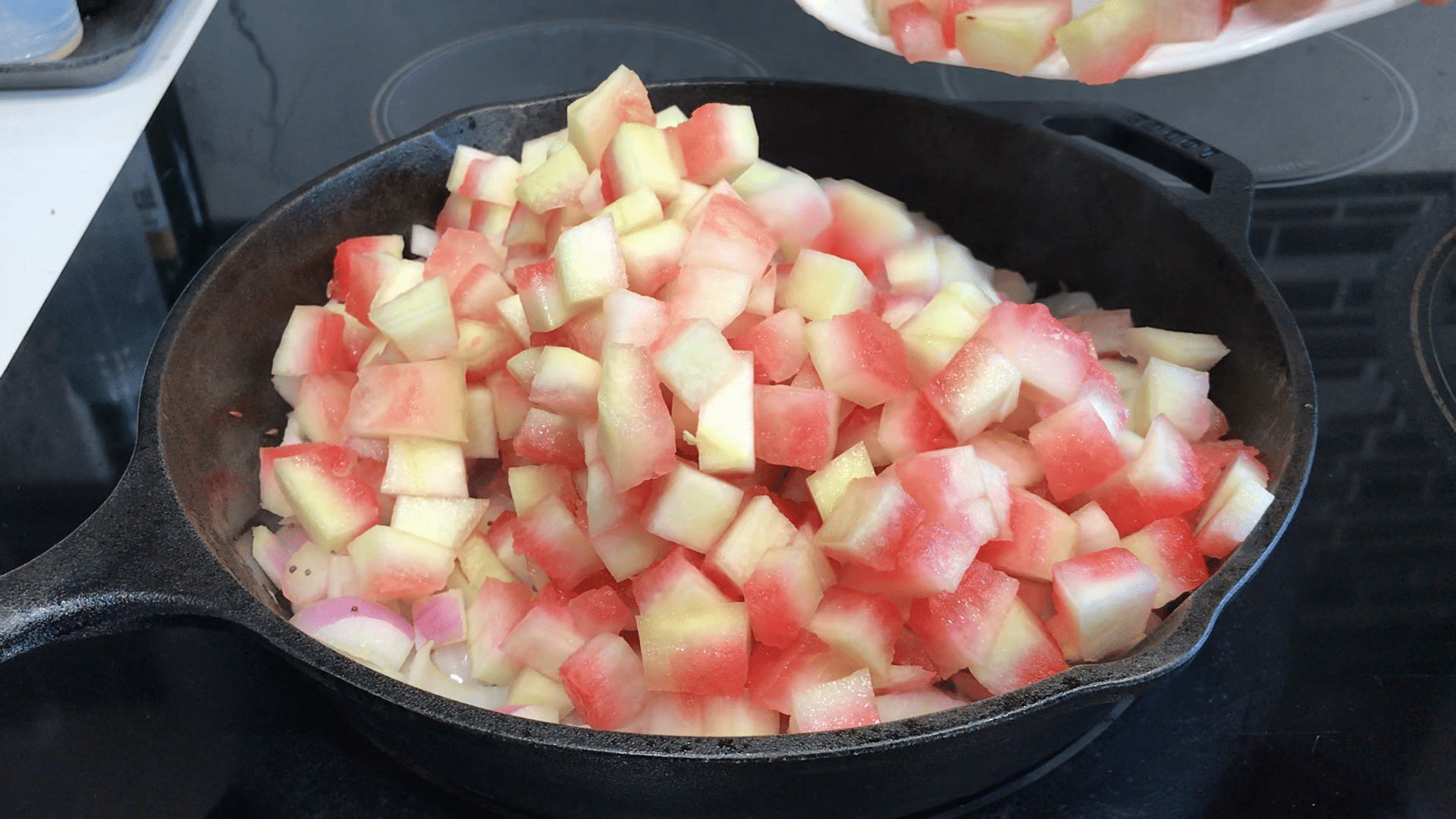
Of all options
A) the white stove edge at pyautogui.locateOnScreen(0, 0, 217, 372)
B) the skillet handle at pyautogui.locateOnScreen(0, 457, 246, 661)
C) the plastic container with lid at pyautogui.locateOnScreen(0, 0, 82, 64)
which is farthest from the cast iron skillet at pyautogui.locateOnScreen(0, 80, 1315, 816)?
the plastic container with lid at pyautogui.locateOnScreen(0, 0, 82, 64)

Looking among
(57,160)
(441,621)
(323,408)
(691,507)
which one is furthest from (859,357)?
(57,160)

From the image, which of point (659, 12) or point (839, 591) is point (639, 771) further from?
point (659, 12)

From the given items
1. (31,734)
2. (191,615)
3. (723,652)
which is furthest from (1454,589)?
(31,734)

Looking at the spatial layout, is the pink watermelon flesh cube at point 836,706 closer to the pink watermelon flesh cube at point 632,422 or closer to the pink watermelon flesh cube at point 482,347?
the pink watermelon flesh cube at point 632,422

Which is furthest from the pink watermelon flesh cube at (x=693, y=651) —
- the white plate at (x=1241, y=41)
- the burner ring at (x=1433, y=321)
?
the burner ring at (x=1433, y=321)

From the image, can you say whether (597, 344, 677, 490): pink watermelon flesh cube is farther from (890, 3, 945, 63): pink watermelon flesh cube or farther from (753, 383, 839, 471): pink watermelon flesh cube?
(890, 3, 945, 63): pink watermelon flesh cube

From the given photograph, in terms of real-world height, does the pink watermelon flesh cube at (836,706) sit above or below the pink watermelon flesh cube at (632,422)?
below

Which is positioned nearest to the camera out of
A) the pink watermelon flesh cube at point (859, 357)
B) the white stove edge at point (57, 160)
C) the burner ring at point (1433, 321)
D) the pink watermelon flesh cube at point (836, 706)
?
the pink watermelon flesh cube at point (836, 706)

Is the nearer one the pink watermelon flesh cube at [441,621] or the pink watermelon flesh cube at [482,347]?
the pink watermelon flesh cube at [441,621]
